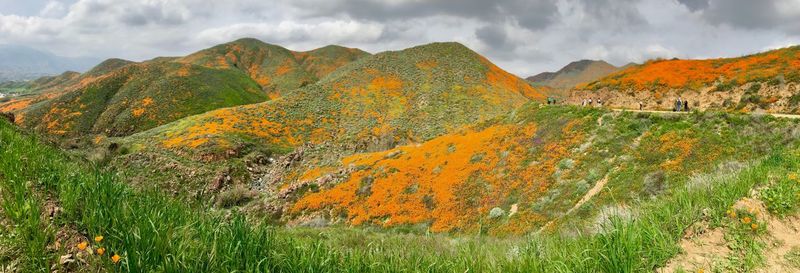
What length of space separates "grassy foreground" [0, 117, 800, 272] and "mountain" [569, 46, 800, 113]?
3320 centimetres

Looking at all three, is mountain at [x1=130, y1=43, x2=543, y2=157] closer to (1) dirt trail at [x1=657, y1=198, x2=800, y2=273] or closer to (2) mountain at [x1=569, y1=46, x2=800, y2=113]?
(2) mountain at [x1=569, y1=46, x2=800, y2=113]

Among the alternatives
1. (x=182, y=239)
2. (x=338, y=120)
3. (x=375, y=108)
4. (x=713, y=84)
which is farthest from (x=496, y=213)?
(x=375, y=108)

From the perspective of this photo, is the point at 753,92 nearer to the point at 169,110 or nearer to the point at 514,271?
the point at 514,271

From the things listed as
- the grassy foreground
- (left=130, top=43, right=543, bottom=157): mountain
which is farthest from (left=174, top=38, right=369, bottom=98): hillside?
the grassy foreground

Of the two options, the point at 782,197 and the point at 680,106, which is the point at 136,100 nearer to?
the point at 680,106

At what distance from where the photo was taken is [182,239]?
4.96 meters

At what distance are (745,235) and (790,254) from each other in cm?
55

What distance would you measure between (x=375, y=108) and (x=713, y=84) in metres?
48.1

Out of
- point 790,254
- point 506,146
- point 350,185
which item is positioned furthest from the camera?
point 350,185

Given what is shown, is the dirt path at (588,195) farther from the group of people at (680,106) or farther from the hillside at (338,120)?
the hillside at (338,120)

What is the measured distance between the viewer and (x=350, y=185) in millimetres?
29422

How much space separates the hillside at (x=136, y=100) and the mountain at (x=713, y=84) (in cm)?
8036

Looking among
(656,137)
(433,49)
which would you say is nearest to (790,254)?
(656,137)

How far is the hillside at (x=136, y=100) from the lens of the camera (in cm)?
7781
